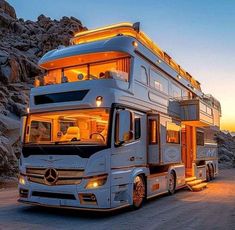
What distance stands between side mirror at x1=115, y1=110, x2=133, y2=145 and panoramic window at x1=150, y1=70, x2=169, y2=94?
2.79m

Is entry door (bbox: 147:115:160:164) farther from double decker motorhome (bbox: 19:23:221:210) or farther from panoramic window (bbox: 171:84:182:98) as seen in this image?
panoramic window (bbox: 171:84:182:98)

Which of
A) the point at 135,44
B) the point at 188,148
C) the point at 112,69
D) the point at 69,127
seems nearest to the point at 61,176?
the point at 69,127

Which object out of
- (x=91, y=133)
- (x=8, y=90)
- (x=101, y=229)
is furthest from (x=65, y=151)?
(x=8, y=90)

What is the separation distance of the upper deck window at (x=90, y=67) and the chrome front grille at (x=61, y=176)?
2542mm

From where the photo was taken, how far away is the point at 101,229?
7.40m

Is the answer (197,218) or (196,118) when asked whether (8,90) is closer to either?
(196,118)

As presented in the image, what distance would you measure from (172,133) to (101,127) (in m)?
4.61

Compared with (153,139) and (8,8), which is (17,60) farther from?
(8,8)

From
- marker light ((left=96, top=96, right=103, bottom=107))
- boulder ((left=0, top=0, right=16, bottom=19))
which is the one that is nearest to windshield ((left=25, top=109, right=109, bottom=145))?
marker light ((left=96, top=96, right=103, bottom=107))

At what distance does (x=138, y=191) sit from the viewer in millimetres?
9867

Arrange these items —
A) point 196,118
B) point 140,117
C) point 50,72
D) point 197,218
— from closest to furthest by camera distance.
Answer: point 197,218
point 140,117
point 50,72
point 196,118

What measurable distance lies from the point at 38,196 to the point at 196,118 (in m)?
7.85

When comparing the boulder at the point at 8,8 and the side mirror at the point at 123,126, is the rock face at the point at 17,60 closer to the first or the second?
the boulder at the point at 8,8

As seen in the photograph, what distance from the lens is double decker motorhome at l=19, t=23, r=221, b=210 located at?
8.43 m
